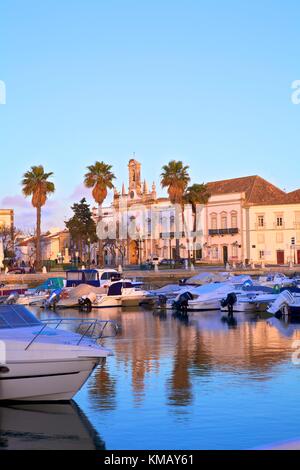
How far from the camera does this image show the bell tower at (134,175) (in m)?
117

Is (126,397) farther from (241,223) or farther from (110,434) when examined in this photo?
(241,223)

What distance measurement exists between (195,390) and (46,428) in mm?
4521

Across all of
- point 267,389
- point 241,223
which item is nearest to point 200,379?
point 267,389

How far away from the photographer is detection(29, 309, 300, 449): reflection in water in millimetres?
14273

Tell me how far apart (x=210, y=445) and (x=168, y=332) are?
62.8ft

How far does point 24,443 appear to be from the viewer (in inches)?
551

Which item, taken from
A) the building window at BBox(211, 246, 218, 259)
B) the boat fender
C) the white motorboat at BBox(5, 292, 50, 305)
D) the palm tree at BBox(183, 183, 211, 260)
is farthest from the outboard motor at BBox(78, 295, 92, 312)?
the building window at BBox(211, 246, 218, 259)

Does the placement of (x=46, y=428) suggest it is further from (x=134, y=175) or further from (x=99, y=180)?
(x=134, y=175)

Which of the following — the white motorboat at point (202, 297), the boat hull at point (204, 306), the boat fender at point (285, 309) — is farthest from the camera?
the white motorboat at point (202, 297)

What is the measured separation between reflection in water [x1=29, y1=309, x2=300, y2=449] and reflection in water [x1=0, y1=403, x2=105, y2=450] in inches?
14.0

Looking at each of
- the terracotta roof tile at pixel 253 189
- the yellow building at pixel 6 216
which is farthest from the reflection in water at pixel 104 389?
the yellow building at pixel 6 216

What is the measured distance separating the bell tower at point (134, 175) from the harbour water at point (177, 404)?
294 feet

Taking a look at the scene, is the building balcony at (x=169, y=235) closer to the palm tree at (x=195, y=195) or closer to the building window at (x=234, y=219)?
the building window at (x=234, y=219)

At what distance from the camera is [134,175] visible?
118438mm
